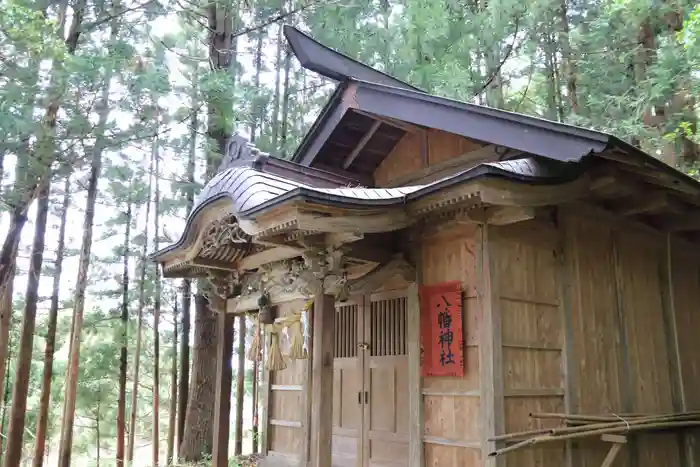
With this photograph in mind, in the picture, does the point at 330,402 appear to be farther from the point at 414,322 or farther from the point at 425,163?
the point at 425,163

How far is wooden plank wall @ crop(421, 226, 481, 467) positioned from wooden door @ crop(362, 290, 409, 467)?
1.44 ft

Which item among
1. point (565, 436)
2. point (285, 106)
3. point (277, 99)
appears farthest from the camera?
point (277, 99)

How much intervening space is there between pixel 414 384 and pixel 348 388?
128cm

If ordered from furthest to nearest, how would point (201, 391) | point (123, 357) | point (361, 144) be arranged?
point (123, 357) → point (201, 391) → point (361, 144)

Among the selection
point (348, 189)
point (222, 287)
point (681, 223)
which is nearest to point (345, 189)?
point (348, 189)

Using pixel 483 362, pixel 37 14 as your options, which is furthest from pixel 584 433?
pixel 37 14

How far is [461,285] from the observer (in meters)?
5.35

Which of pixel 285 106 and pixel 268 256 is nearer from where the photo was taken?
pixel 268 256

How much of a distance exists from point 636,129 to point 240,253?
286 inches

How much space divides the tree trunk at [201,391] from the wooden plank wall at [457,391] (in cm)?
627

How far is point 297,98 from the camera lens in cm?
1428

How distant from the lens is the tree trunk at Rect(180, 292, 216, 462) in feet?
35.1

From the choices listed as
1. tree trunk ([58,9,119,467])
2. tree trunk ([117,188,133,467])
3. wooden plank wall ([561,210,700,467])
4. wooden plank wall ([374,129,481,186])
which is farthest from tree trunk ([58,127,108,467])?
wooden plank wall ([561,210,700,467])

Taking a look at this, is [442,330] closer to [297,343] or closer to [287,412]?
[297,343]
